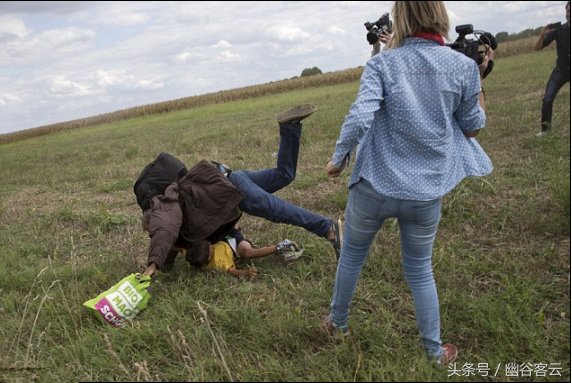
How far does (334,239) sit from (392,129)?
5.52ft

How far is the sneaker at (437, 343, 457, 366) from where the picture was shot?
2.27 metres

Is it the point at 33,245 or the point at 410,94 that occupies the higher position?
the point at 410,94

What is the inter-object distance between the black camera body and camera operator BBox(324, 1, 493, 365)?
2.03 ft

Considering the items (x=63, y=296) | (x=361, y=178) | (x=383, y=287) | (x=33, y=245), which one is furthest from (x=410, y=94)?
(x=33, y=245)

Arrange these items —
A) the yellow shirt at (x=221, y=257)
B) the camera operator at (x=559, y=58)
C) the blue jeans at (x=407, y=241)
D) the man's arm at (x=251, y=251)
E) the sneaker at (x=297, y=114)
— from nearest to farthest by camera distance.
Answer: the blue jeans at (x=407, y=241) → the sneaker at (x=297, y=114) → the yellow shirt at (x=221, y=257) → the man's arm at (x=251, y=251) → the camera operator at (x=559, y=58)

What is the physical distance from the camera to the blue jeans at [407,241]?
6.84 feet

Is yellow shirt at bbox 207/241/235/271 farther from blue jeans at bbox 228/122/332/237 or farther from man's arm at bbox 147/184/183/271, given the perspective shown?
Answer: man's arm at bbox 147/184/183/271

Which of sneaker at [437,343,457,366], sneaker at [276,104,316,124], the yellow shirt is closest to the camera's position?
sneaker at [437,343,457,366]

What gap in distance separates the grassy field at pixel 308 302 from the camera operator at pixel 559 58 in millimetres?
1179

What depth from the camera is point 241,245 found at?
3.77 metres

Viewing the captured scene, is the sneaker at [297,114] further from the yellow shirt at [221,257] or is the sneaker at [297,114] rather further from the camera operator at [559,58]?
the camera operator at [559,58]

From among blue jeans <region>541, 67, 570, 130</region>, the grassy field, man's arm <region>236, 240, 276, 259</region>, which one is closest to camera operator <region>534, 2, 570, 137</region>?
blue jeans <region>541, 67, 570, 130</region>

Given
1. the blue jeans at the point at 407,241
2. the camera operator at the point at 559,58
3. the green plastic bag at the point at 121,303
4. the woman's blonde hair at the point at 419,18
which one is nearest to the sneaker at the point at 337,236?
the blue jeans at the point at 407,241

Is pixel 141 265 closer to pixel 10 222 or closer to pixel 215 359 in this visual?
pixel 215 359
